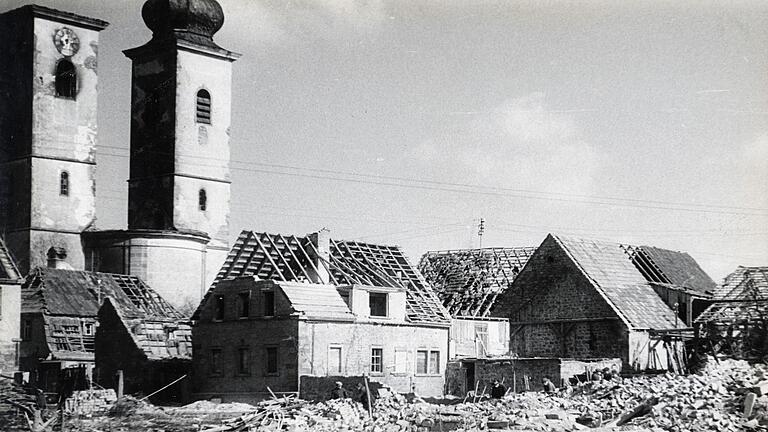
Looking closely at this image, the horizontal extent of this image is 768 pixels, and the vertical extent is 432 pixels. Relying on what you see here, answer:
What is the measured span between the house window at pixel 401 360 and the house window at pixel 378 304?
177 centimetres

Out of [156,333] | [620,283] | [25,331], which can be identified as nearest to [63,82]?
[25,331]

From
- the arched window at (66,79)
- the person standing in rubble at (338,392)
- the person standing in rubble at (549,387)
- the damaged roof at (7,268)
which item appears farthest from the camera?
the arched window at (66,79)

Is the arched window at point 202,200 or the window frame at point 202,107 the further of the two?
the window frame at point 202,107

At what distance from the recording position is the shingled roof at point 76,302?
5628 centimetres

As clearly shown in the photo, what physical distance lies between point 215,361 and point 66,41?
79.8 ft

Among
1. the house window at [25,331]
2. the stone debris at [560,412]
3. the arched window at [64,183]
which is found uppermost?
the arched window at [64,183]

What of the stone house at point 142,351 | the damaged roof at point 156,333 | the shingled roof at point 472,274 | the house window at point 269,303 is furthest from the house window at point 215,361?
the shingled roof at point 472,274

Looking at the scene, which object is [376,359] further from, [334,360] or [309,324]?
[309,324]

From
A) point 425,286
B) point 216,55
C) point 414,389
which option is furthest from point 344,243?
point 216,55

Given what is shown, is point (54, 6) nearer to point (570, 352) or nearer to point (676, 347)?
point (570, 352)

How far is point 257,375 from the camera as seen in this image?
1891 inches

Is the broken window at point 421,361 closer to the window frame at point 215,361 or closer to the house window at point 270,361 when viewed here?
the house window at point 270,361

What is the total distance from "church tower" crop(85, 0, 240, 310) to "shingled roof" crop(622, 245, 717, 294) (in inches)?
969

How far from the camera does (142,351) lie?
2032 inches
